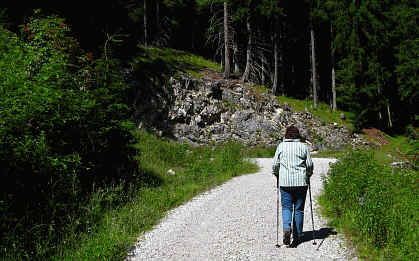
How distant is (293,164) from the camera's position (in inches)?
230

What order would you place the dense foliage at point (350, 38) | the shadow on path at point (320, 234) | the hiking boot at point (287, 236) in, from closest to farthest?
the hiking boot at point (287, 236), the shadow on path at point (320, 234), the dense foliage at point (350, 38)

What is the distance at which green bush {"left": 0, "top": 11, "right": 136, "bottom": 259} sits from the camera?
Result: 5.28 meters

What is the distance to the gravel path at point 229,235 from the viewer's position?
5.43 metres

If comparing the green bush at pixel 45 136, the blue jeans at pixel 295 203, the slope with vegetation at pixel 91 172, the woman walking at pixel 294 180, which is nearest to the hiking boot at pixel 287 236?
the woman walking at pixel 294 180

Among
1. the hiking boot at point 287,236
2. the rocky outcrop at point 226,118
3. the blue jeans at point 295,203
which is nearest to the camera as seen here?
the hiking boot at point 287,236

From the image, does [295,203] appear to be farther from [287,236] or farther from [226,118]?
[226,118]

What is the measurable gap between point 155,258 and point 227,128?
742 inches

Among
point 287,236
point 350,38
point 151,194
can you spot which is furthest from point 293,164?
point 350,38

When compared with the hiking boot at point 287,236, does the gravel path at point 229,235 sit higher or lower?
lower

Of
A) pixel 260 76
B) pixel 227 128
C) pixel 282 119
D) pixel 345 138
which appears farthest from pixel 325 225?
pixel 260 76

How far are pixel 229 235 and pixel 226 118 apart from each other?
18144 mm

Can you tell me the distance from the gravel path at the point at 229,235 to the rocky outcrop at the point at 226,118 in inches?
537

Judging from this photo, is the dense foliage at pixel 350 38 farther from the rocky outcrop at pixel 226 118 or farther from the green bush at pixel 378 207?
the green bush at pixel 378 207

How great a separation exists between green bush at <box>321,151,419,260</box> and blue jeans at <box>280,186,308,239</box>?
0.99m
